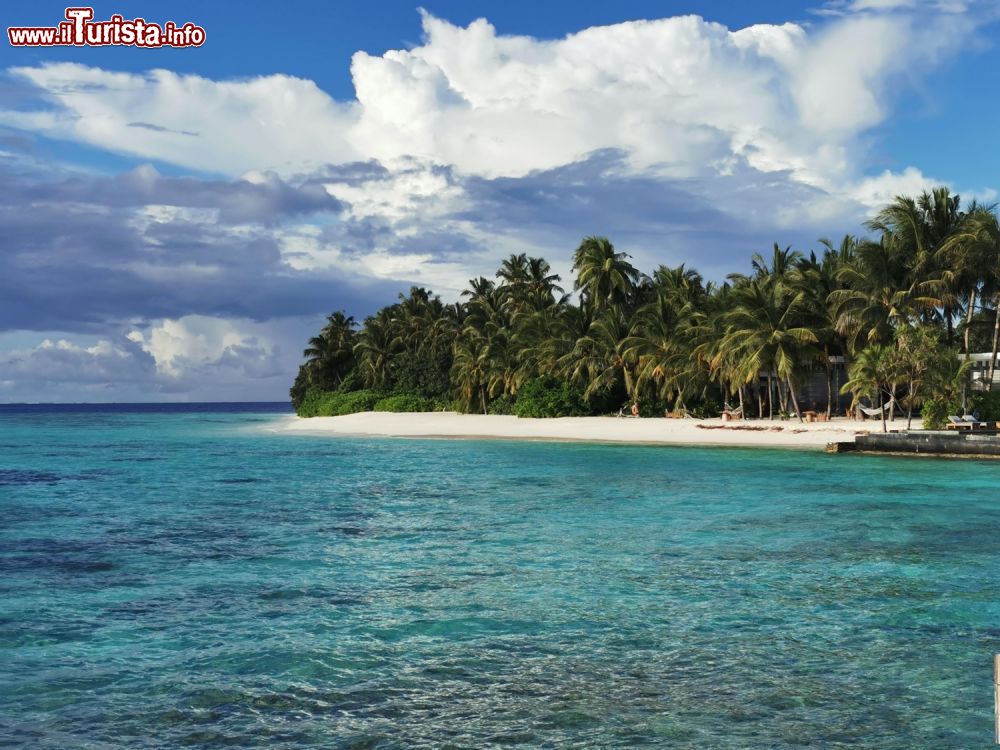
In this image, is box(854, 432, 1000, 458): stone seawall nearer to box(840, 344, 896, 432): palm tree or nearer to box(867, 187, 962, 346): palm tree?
box(840, 344, 896, 432): palm tree

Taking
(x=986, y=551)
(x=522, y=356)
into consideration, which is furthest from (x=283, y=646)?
(x=522, y=356)

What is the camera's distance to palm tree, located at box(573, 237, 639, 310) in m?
61.4

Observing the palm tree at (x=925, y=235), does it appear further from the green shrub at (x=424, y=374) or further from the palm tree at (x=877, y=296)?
the green shrub at (x=424, y=374)

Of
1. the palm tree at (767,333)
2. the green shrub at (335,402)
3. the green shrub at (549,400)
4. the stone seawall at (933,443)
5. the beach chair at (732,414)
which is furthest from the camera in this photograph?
the green shrub at (335,402)

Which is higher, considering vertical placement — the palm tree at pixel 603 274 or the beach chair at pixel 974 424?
the palm tree at pixel 603 274

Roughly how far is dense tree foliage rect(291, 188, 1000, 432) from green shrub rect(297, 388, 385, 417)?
3899mm

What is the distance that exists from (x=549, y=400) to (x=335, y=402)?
103ft

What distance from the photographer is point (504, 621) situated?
10312mm

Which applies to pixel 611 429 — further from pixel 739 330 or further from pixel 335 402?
pixel 335 402

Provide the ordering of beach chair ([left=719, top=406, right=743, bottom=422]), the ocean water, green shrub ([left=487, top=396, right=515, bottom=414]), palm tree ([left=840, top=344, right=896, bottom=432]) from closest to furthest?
the ocean water
palm tree ([left=840, top=344, right=896, bottom=432])
beach chair ([left=719, top=406, right=743, bottom=422])
green shrub ([left=487, top=396, right=515, bottom=414])

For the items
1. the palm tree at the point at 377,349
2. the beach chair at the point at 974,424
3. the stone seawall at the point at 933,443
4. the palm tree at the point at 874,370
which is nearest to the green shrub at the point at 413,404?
the palm tree at the point at 377,349

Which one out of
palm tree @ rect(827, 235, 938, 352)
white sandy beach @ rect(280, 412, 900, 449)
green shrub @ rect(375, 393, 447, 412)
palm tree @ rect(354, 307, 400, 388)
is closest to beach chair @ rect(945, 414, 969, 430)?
white sandy beach @ rect(280, 412, 900, 449)

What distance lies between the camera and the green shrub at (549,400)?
59188mm

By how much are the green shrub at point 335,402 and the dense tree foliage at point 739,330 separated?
3899mm
